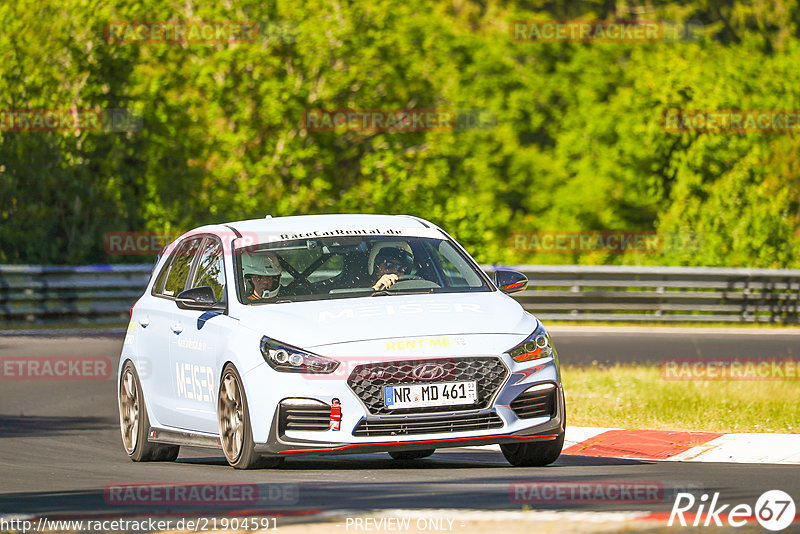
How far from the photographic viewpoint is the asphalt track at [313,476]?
26.2 feet

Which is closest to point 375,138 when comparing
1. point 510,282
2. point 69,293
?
point 69,293

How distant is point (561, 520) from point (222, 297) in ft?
12.7

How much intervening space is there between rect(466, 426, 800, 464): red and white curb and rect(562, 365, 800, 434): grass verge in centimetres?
74

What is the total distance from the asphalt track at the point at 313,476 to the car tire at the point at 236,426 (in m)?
0.09

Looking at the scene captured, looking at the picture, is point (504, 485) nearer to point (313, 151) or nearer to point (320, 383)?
point (320, 383)

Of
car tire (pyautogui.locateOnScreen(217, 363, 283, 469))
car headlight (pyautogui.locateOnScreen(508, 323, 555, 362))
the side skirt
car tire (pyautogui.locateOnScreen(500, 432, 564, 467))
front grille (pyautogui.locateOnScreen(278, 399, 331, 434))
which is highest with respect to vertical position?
car headlight (pyautogui.locateOnScreen(508, 323, 555, 362))

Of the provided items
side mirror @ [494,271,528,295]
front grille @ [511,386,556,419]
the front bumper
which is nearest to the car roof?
side mirror @ [494,271,528,295]

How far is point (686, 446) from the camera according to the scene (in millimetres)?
11211

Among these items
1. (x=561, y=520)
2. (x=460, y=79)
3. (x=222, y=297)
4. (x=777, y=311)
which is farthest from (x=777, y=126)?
(x=561, y=520)

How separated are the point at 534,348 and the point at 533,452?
78cm

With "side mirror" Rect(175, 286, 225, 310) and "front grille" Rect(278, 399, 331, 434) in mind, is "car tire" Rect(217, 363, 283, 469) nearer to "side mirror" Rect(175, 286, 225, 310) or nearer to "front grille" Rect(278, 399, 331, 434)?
"front grille" Rect(278, 399, 331, 434)

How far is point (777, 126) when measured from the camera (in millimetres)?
43031

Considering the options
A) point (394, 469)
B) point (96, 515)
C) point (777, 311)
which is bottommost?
point (777, 311)

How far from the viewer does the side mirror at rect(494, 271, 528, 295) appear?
1070 cm
